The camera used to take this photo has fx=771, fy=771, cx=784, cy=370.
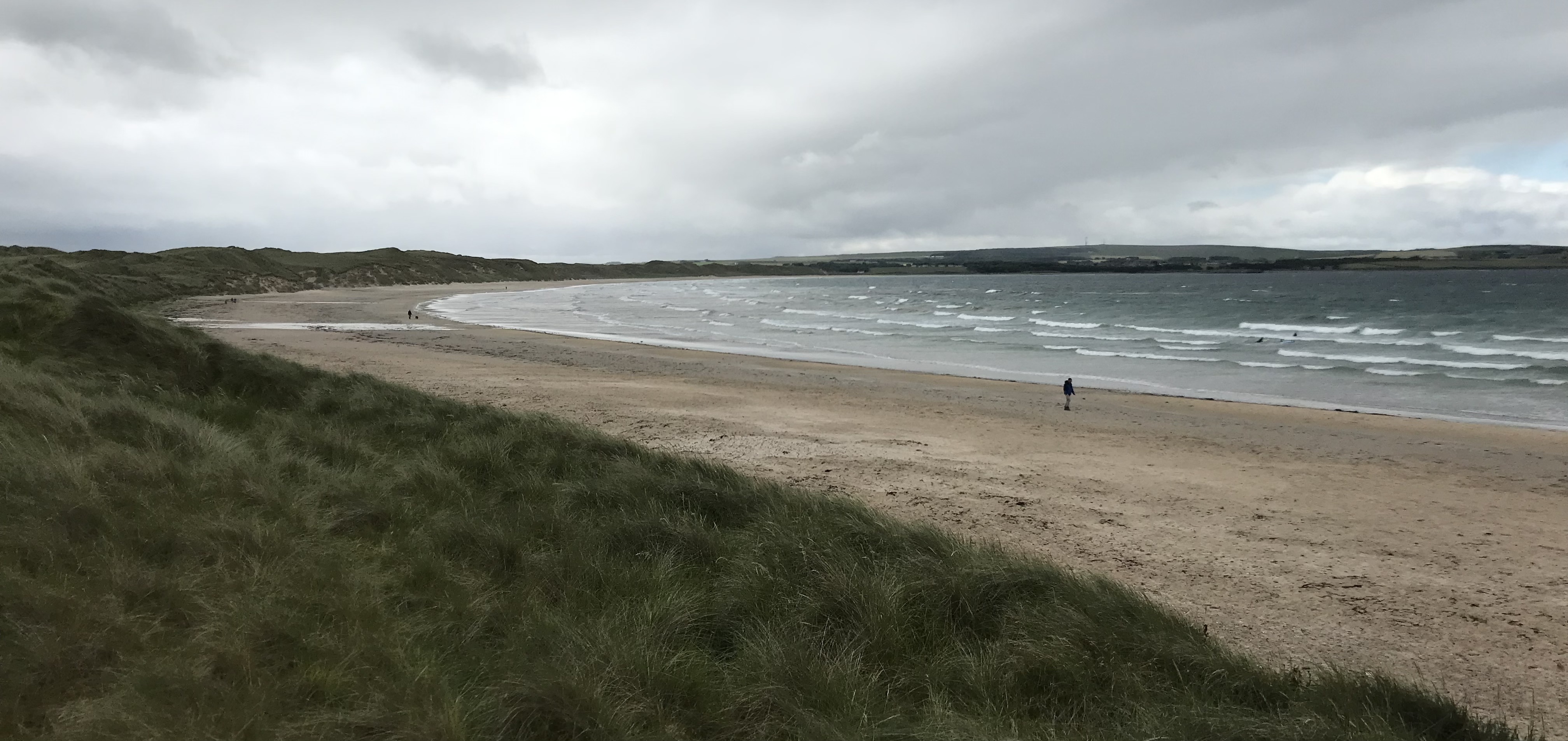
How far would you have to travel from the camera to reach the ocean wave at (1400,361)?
25844 millimetres

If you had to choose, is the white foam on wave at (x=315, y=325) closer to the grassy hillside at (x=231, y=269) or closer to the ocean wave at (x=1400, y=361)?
the grassy hillside at (x=231, y=269)

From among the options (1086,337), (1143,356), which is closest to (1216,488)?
(1143,356)

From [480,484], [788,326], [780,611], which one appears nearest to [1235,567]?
[780,611]

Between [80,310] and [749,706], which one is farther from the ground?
[80,310]

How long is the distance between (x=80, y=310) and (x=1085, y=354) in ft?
98.8

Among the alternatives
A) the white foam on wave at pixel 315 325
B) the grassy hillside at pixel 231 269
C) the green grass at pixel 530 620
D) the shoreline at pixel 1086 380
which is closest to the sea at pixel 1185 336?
the shoreline at pixel 1086 380

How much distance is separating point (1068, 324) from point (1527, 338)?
2058 centimetres

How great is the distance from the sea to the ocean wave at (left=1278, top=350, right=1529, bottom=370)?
162mm

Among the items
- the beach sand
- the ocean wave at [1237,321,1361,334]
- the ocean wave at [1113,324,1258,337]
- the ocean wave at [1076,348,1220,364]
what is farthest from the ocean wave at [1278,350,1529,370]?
the beach sand

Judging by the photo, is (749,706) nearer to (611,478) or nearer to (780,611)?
(780,611)

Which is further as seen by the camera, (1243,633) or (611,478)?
(611,478)

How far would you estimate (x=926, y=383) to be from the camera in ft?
72.4

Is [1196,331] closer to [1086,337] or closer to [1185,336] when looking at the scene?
[1185,336]

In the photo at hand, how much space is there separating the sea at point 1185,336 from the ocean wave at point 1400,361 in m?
0.16
